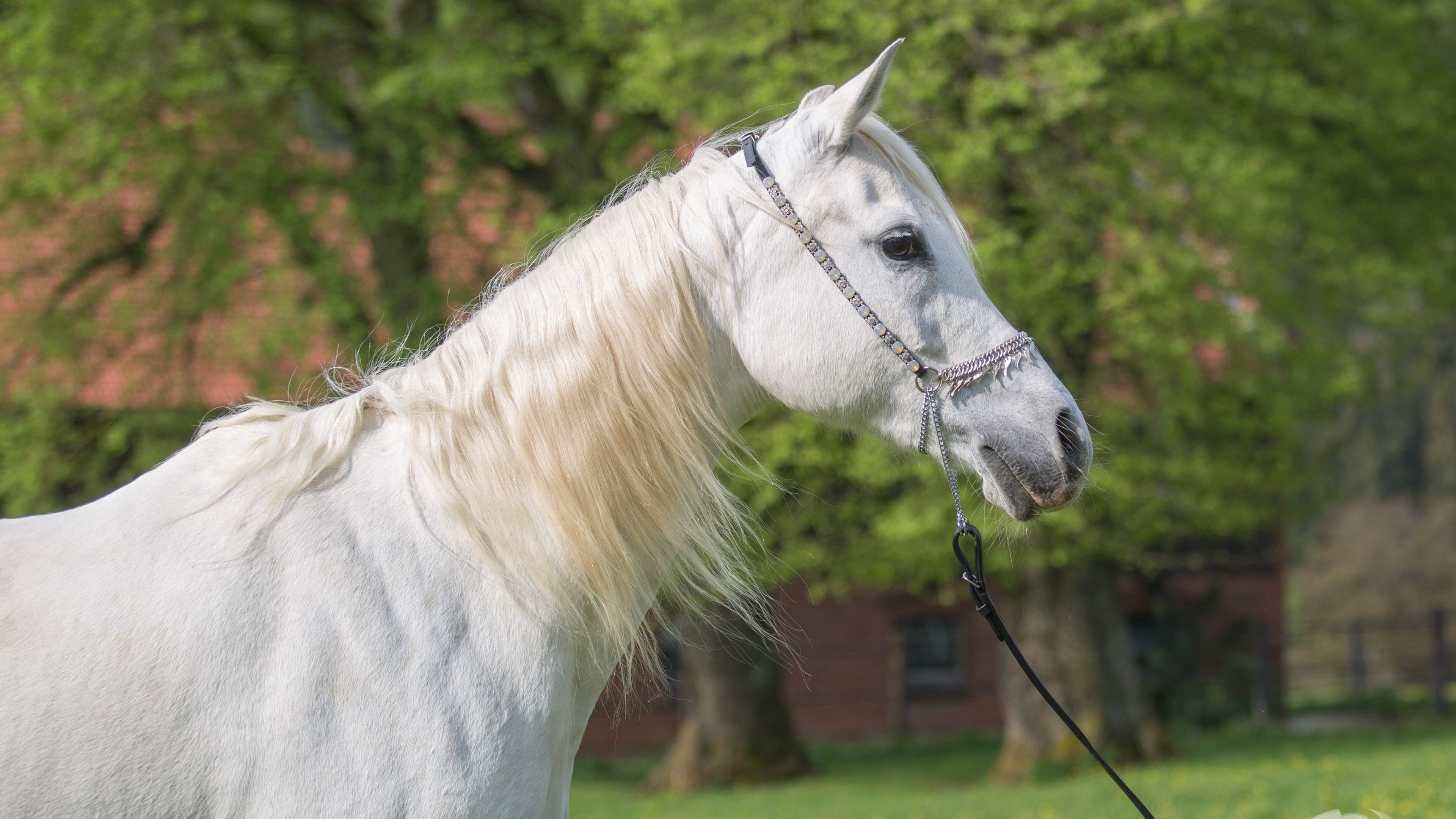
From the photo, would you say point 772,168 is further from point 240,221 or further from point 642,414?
point 240,221

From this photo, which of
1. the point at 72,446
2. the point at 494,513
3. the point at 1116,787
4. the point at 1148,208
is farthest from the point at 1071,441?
the point at 72,446

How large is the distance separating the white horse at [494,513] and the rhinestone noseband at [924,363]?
2 cm

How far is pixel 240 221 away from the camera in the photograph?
396 inches

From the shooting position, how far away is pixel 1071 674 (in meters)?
9.91

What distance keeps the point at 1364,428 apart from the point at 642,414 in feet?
116

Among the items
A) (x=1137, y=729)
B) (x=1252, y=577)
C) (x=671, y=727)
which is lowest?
(x=671, y=727)

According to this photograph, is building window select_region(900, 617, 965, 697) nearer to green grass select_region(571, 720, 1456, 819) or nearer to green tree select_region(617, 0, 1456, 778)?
green grass select_region(571, 720, 1456, 819)

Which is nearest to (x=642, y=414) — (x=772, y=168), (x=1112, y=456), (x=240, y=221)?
(x=772, y=168)

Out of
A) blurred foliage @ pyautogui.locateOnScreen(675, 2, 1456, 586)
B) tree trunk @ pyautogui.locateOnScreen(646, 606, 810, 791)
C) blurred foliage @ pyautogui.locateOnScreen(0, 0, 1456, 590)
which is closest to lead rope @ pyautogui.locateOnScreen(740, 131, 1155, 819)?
blurred foliage @ pyautogui.locateOnScreen(0, 0, 1456, 590)

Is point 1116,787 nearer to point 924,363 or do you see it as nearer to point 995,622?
point 995,622

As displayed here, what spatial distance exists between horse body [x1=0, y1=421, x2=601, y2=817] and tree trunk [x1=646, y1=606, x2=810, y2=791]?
9.89m

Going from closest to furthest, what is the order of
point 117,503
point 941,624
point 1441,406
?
point 117,503
point 941,624
point 1441,406

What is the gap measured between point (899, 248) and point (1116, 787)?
8361 mm

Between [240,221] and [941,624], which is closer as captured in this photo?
[240,221]
